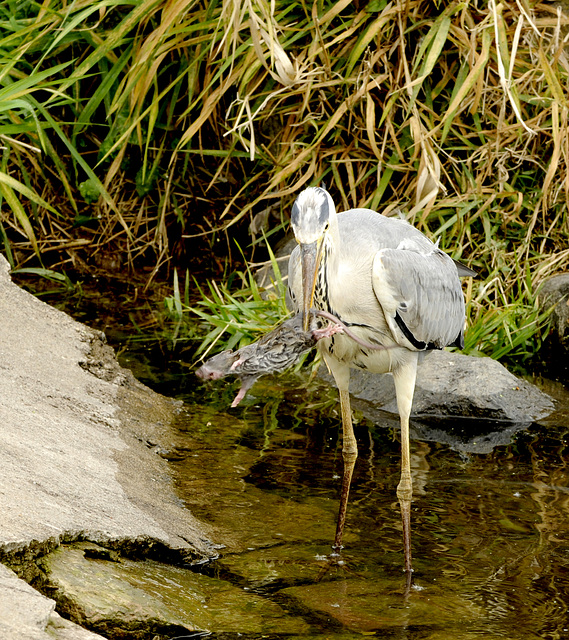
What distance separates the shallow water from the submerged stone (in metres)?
0.05

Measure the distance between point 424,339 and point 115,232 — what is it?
354cm

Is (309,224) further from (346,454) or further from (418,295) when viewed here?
(346,454)

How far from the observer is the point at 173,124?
635 centimetres

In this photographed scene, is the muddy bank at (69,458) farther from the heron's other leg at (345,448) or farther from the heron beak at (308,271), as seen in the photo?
the heron beak at (308,271)

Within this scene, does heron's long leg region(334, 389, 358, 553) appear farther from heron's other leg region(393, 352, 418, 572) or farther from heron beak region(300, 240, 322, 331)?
heron beak region(300, 240, 322, 331)

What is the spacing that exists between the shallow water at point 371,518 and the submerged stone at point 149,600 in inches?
2.1

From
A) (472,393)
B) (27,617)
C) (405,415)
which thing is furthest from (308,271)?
(472,393)

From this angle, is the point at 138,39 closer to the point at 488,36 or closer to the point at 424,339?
the point at 488,36

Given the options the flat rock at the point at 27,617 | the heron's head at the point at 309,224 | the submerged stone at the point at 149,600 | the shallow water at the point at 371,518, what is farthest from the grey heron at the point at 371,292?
the flat rock at the point at 27,617

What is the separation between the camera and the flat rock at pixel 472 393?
4.72 metres

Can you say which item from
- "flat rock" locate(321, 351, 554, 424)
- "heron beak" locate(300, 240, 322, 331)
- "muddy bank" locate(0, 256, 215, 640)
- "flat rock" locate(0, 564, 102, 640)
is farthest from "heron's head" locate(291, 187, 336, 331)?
"flat rock" locate(321, 351, 554, 424)

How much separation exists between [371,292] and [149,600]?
1347mm

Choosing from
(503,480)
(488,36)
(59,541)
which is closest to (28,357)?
(59,541)

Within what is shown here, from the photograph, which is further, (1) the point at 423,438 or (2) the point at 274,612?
(1) the point at 423,438
